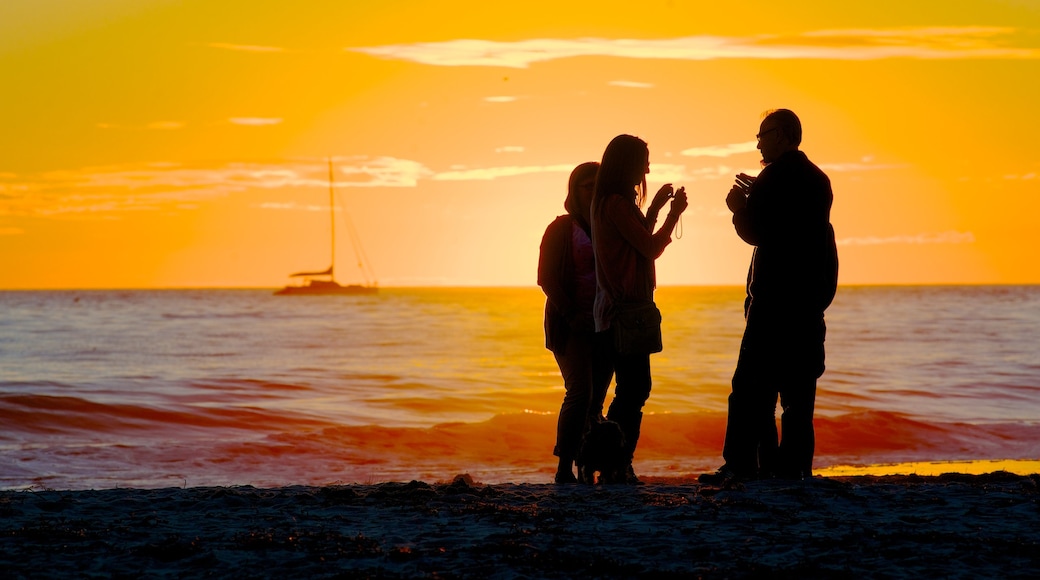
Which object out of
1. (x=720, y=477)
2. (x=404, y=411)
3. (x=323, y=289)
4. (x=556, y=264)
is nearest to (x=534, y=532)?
(x=720, y=477)

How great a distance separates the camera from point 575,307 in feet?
18.4

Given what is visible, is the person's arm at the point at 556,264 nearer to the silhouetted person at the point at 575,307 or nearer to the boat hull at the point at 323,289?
the silhouetted person at the point at 575,307

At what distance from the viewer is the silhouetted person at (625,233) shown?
5289mm

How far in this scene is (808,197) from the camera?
16.5 feet

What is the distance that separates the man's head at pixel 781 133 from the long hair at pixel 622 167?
0.63 meters

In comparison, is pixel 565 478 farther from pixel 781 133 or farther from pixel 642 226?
pixel 781 133

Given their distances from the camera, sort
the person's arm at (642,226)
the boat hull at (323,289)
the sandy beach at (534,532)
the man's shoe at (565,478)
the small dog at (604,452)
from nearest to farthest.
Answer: the sandy beach at (534,532), the person's arm at (642,226), the small dog at (604,452), the man's shoe at (565,478), the boat hull at (323,289)

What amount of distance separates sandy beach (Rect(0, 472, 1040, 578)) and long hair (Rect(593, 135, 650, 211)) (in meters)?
1.51

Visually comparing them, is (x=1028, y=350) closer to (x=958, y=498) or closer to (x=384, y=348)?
(x=384, y=348)

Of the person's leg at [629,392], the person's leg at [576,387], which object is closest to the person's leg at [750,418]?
the person's leg at [629,392]

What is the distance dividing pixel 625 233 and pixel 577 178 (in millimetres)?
566

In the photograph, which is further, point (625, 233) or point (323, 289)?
point (323, 289)

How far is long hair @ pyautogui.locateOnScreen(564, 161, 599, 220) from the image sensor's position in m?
5.67

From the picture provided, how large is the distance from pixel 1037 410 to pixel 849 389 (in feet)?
11.0
